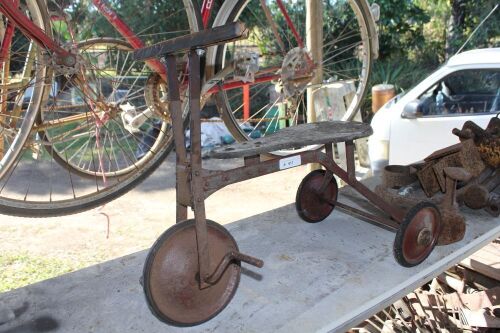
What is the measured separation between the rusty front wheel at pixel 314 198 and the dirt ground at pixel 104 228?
192 centimetres

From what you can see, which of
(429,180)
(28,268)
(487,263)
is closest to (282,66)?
(429,180)

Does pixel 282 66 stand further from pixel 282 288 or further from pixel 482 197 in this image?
pixel 282 288

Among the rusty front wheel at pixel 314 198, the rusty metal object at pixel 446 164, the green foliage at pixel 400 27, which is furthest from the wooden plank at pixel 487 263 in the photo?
the green foliage at pixel 400 27

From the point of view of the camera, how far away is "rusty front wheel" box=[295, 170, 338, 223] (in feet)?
7.38

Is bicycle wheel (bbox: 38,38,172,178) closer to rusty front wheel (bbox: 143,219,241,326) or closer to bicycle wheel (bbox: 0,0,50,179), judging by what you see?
bicycle wheel (bbox: 0,0,50,179)

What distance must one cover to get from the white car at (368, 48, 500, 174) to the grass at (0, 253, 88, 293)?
2.65 meters

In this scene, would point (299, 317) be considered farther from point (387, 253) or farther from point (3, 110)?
point (3, 110)

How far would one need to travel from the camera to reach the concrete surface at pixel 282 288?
4.91 ft

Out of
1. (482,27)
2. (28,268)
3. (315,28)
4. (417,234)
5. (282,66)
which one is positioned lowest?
(28,268)

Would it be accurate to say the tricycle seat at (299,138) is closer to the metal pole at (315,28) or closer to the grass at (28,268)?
the metal pole at (315,28)

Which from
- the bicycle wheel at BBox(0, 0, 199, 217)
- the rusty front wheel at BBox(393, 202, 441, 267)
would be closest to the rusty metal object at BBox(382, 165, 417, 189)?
the rusty front wheel at BBox(393, 202, 441, 267)

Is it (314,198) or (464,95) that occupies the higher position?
(464,95)

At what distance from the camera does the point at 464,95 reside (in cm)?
401

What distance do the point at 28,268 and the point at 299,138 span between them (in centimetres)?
264
